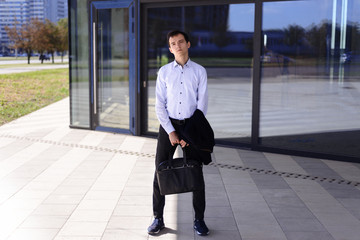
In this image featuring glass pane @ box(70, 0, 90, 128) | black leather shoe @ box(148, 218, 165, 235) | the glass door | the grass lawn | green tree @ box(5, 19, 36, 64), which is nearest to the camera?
black leather shoe @ box(148, 218, 165, 235)

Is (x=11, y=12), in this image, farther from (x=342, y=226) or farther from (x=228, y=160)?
(x=342, y=226)

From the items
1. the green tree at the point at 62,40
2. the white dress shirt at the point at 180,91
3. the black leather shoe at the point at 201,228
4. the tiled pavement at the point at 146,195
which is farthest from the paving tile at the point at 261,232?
the green tree at the point at 62,40

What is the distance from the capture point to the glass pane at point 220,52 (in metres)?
7.45

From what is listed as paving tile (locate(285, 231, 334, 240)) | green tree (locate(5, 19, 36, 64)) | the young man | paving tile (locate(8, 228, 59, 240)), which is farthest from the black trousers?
green tree (locate(5, 19, 36, 64))

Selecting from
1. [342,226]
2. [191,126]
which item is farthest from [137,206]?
[342,226]

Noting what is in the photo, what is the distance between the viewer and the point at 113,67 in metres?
8.50

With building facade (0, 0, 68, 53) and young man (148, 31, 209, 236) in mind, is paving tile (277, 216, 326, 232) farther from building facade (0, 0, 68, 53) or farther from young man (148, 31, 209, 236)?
building facade (0, 0, 68, 53)

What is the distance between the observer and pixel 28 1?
12.5 meters

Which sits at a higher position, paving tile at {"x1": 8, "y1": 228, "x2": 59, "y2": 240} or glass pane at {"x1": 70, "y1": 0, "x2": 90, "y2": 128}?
glass pane at {"x1": 70, "y1": 0, "x2": 90, "y2": 128}

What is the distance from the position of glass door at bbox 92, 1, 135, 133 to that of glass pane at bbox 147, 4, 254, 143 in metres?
0.39

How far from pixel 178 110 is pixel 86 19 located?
5.48 m

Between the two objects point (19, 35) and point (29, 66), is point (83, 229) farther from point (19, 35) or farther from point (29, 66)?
point (29, 66)

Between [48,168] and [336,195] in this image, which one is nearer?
[336,195]

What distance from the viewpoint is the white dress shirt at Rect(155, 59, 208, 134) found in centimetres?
364
